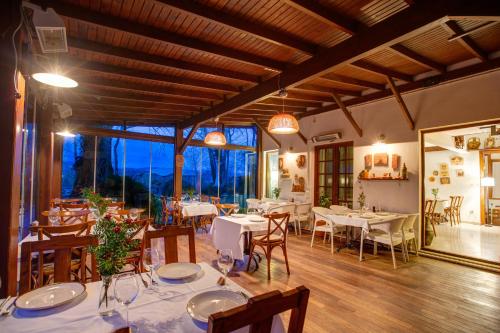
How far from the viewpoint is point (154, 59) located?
3.82m

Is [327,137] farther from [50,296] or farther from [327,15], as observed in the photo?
[50,296]

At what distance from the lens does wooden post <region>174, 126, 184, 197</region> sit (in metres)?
8.22

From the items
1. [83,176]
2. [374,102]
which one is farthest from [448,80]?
[83,176]

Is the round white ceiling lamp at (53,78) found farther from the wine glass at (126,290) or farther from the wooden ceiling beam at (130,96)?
the wooden ceiling beam at (130,96)

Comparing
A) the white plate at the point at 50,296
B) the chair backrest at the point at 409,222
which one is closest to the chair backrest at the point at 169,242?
the white plate at the point at 50,296

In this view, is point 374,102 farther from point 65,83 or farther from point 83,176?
point 83,176

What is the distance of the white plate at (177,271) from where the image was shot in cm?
170

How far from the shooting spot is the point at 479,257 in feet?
15.4

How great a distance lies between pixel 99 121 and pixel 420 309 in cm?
812

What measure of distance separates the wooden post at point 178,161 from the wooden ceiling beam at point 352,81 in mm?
5009

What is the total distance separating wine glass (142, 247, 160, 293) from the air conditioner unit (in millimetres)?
5745

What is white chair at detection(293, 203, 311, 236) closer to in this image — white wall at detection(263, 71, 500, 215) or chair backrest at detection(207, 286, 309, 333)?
white wall at detection(263, 71, 500, 215)

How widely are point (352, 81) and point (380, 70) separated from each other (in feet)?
1.93

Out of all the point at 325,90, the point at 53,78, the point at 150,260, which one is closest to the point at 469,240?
the point at 325,90
